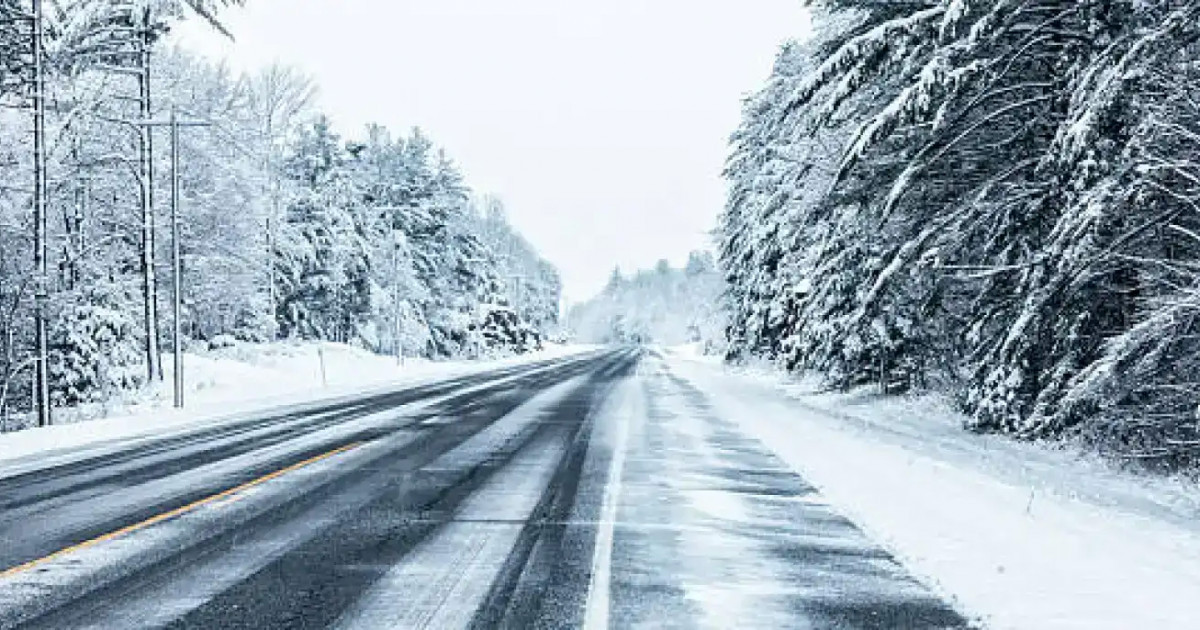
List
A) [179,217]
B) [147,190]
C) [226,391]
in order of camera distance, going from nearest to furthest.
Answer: [147,190]
[226,391]
[179,217]

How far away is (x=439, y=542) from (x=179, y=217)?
1131 inches

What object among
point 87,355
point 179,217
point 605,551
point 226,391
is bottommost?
point 605,551

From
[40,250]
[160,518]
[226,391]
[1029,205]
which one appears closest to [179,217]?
[226,391]

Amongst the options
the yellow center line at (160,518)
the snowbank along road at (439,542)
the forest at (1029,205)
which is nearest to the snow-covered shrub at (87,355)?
the snowbank along road at (439,542)

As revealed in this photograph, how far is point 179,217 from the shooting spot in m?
32.3

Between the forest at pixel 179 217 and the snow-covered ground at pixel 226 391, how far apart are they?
166 centimetres

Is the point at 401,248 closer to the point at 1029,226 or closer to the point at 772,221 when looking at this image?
the point at 772,221

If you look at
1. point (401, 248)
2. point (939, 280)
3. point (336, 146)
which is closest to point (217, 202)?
point (336, 146)

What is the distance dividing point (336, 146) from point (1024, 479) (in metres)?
52.3

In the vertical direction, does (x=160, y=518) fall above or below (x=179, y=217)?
below

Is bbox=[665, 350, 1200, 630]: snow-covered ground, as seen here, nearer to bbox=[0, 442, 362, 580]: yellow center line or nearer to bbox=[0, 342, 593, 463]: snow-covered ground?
bbox=[0, 442, 362, 580]: yellow center line

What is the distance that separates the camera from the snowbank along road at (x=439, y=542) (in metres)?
5.43

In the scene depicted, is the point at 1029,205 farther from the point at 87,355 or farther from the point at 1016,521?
the point at 87,355

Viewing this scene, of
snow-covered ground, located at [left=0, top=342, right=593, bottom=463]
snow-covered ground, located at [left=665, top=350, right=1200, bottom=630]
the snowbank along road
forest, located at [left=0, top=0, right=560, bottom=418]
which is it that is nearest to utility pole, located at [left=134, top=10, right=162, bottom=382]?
forest, located at [left=0, top=0, right=560, bottom=418]
